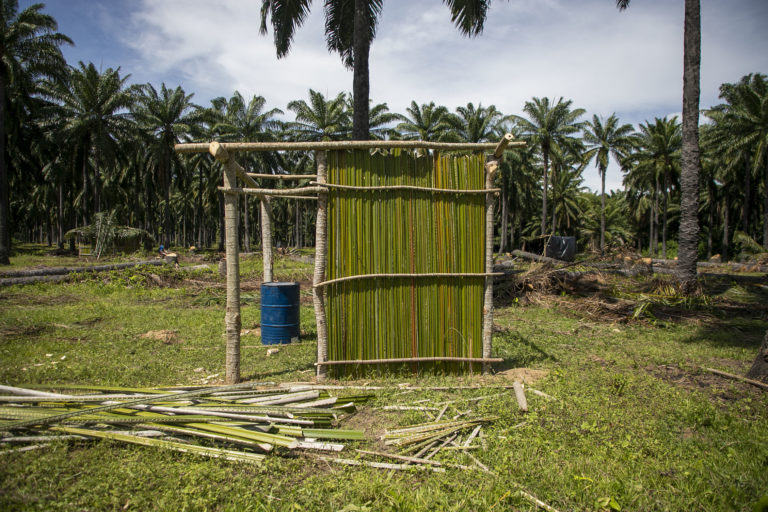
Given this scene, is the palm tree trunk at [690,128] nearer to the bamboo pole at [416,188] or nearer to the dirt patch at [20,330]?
the bamboo pole at [416,188]

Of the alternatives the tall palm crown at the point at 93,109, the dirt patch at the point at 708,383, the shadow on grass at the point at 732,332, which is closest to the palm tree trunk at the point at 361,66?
the dirt patch at the point at 708,383

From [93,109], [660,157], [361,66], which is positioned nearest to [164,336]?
[361,66]

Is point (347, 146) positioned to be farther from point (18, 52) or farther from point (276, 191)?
point (18, 52)

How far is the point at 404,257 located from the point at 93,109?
88.8 ft

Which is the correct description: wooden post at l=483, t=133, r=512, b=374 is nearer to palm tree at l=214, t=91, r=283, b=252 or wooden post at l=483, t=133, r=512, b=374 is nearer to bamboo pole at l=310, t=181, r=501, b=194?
bamboo pole at l=310, t=181, r=501, b=194

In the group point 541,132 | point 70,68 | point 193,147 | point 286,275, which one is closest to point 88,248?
point 70,68

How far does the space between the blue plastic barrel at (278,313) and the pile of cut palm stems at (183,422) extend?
2.82 meters

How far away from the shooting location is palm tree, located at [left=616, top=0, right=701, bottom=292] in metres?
10.0

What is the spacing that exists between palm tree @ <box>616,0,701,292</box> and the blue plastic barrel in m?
9.00

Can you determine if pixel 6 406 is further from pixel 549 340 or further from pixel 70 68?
pixel 70 68

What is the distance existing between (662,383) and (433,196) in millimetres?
3198

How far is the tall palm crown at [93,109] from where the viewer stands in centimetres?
2381

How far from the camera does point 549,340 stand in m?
6.92

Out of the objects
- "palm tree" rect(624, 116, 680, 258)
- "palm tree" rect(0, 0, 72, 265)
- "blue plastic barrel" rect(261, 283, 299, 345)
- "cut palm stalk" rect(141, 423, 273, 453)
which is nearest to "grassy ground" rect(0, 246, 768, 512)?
"cut palm stalk" rect(141, 423, 273, 453)
